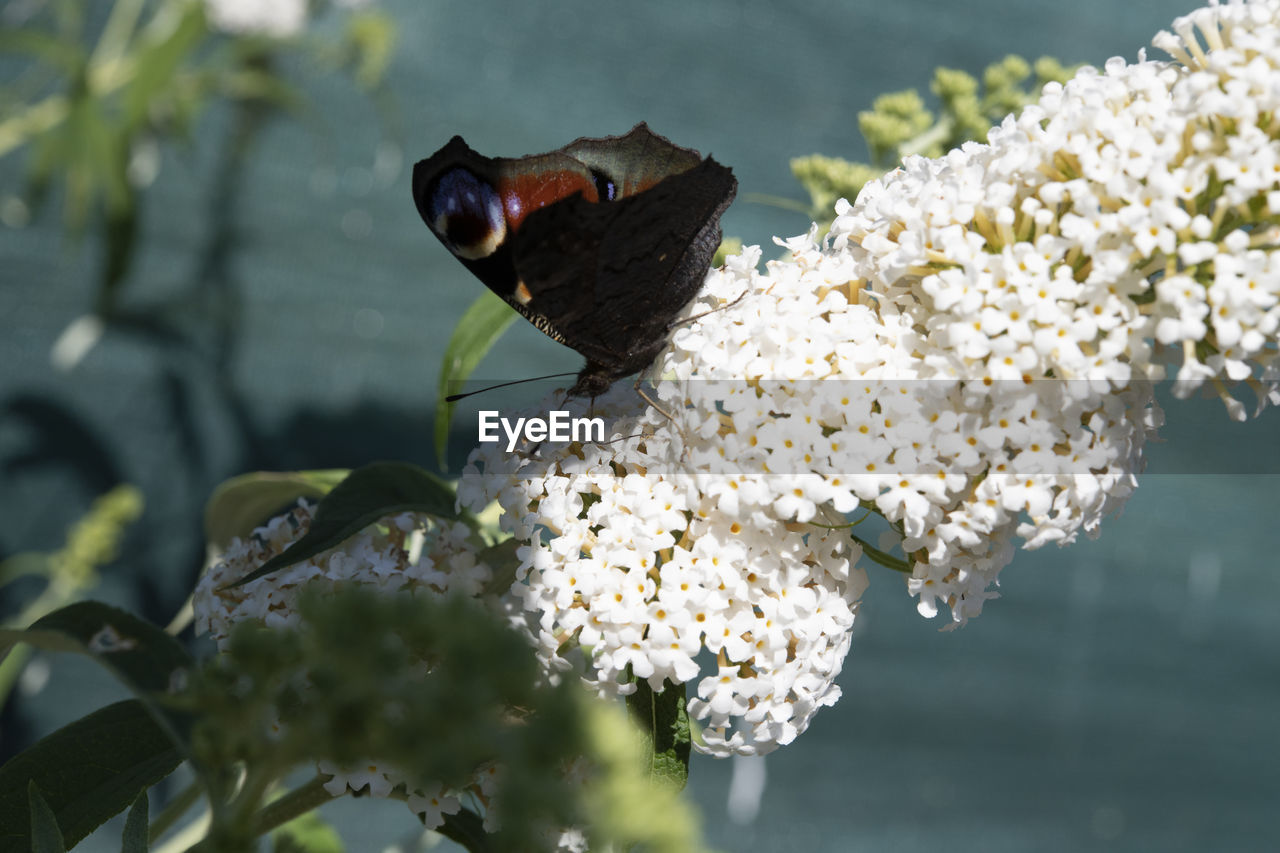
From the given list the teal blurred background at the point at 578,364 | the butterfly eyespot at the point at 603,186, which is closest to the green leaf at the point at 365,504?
the butterfly eyespot at the point at 603,186

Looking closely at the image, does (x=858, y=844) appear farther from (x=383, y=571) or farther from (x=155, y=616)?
(x=383, y=571)

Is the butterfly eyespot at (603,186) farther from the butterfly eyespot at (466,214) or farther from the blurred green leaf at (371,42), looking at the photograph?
the blurred green leaf at (371,42)

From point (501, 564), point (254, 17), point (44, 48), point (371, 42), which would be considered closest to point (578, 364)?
point (371, 42)

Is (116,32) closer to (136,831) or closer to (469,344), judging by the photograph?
(469,344)

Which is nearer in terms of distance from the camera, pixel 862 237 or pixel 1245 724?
pixel 862 237

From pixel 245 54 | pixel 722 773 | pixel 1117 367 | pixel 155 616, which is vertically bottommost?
pixel 722 773

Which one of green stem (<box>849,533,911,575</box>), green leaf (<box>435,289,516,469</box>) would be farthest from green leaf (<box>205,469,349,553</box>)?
green stem (<box>849,533,911,575</box>)

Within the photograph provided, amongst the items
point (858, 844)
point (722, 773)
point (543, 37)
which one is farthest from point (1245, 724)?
→ point (543, 37)
